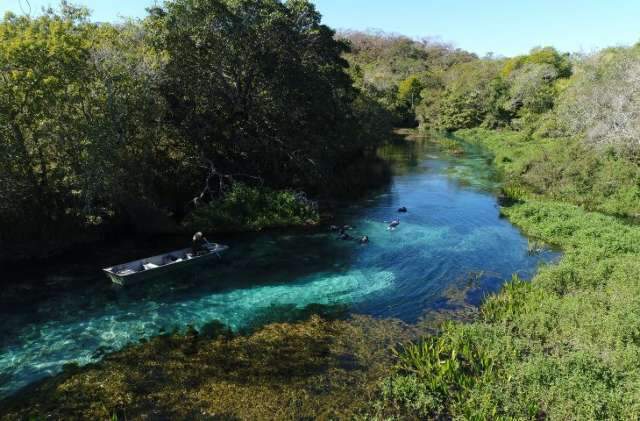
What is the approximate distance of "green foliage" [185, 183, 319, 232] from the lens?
98.0 ft

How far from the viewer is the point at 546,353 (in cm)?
1386

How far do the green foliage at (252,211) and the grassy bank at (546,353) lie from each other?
1668 cm

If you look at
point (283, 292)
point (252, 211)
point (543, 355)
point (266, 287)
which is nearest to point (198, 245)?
point (266, 287)

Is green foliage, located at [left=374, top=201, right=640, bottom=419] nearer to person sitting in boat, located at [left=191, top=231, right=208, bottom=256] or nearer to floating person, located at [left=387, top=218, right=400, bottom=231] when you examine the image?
floating person, located at [left=387, top=218, right=400, bottom=231]

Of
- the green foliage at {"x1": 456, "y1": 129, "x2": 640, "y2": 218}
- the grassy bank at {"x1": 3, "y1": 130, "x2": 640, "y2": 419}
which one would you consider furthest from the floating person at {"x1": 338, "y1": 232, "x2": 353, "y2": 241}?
the green foliage at {"x1": 456, "y1": 129, "x2": 640, "y2": 218}

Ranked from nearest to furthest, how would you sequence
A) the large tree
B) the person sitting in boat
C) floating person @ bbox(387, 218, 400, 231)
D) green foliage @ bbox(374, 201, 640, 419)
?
green foliage @ bbox(374, 201, 640, 419) → the person sitting in boat → floating person @ bbox(387, 218, 400, 231) → the large tree

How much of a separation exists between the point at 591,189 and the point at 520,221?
1027 cm

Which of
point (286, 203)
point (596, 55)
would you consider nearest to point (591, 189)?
point (286, 203)

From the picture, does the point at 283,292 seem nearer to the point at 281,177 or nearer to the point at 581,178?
the point at 281,177

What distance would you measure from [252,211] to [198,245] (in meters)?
7.03

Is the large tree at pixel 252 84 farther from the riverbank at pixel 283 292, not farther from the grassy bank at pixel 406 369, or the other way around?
the grassy bank at pixel 406 369

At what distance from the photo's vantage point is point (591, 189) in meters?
36.0

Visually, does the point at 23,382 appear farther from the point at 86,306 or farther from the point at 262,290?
the point at 262,290

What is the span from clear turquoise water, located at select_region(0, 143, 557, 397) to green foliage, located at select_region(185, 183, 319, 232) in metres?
1.58
